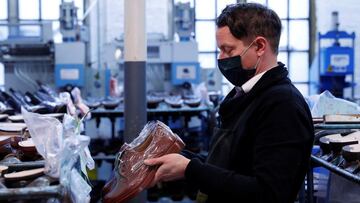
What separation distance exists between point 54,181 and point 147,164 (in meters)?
0.29

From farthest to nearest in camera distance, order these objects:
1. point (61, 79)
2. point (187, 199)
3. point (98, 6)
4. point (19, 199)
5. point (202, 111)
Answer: point (98, 6) < point (61, 79) < point (202, 111) < point (187, 199) < point (19, 199)

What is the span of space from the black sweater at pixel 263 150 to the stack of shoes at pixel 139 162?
0.17 metres

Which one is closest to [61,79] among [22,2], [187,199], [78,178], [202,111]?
[202,111]

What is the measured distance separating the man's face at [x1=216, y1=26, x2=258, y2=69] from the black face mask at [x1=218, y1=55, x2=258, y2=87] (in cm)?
1

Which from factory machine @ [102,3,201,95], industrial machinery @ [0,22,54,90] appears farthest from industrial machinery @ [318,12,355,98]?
industrial machinery @ [0,22,54,90]

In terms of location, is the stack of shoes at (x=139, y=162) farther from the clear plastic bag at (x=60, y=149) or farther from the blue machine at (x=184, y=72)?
the blue machine at (x=184, y=72)

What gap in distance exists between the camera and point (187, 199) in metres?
4.96

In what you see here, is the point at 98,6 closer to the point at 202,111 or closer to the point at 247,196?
the point at 202,111

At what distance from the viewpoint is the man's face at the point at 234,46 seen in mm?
1357

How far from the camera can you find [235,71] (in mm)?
1417

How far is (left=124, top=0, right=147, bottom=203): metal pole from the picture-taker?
3.87m

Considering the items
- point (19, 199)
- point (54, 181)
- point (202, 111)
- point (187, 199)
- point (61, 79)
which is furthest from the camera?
point (61, 79)

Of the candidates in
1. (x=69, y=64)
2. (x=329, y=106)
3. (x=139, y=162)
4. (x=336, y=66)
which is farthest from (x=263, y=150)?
(x=336, y=66)

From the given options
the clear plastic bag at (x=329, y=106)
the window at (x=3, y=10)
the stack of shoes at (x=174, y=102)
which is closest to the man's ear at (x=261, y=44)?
the clear plastic bag at (x=329, y=106)
